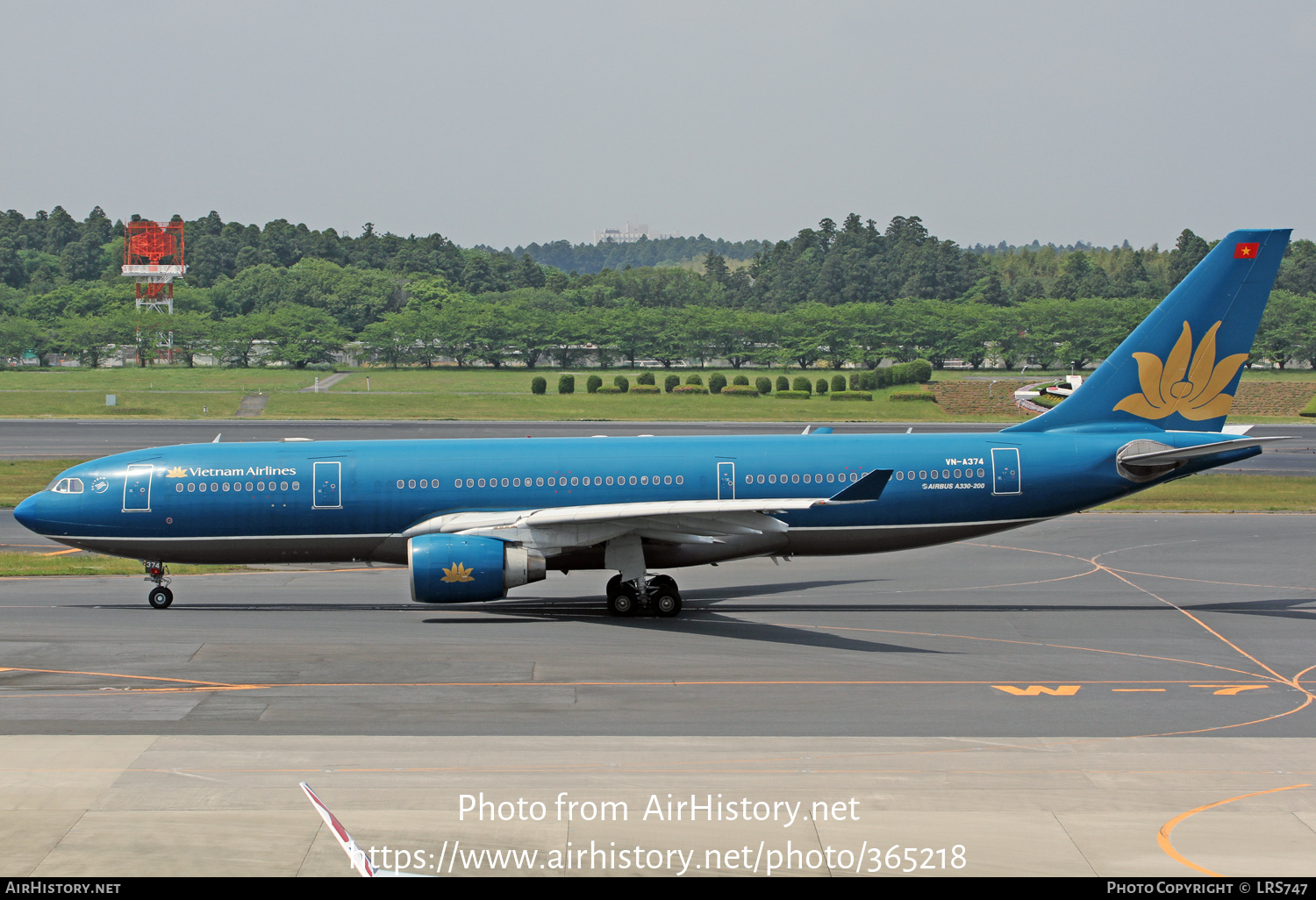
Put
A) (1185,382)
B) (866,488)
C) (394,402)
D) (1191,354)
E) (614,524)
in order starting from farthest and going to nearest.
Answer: (394,402) < (1185,382) < (1191,354) < (614,524) < (866,488)

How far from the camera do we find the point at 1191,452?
1147 inches

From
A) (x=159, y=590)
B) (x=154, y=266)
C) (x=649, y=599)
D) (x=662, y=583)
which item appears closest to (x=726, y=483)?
(x=662, y=583)

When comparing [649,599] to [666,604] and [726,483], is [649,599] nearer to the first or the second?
[666,604]

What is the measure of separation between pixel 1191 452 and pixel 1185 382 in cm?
254

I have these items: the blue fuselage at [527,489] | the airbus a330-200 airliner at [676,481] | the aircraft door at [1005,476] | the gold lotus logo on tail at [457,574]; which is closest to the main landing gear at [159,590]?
the airbus a330-200 airliner at [676,481]

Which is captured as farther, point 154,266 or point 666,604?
point 154,266

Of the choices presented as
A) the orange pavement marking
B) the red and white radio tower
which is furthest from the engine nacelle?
the red and white radio tower

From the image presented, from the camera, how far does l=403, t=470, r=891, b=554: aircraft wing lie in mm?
27031

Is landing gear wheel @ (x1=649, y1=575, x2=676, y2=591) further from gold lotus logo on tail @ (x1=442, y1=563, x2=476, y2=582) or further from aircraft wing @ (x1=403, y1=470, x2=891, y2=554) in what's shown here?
gold lotus logo on tail @ (x1=442, y1=563, x2=476, y2=582)

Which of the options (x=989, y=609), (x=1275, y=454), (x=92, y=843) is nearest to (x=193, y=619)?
(x=92, y=843)

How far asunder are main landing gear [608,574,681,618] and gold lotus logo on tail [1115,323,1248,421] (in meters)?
13.3

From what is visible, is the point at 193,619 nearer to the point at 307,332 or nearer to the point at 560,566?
the point at 560,566

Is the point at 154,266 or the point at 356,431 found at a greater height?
the point at 154,266

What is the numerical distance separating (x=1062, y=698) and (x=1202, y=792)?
17.1 feet
